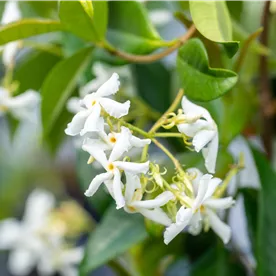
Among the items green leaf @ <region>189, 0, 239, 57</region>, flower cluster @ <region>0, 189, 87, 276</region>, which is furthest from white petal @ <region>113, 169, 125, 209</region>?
flower cluster @ <region>0, 189, 87, 276</region>

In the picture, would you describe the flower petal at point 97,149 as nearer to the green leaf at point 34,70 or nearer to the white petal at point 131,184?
the white petal at point 131,184

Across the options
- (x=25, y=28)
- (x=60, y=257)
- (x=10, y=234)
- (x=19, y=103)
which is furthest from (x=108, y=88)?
(x=10, y=234)

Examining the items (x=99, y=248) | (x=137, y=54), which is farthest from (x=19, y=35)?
(x=99, y=248)

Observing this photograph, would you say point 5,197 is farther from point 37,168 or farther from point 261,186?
point 261,186

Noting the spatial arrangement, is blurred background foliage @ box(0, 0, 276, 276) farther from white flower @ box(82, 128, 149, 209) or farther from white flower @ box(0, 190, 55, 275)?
white flower @ box(0, 190, 55, 275)

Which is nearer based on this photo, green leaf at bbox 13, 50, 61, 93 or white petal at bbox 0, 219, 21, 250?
green leaf at bbox 13, 50, 61, 93

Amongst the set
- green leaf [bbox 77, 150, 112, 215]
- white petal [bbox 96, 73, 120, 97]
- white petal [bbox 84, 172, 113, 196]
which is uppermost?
white petal [bbox 96, 73, 120, 97]
